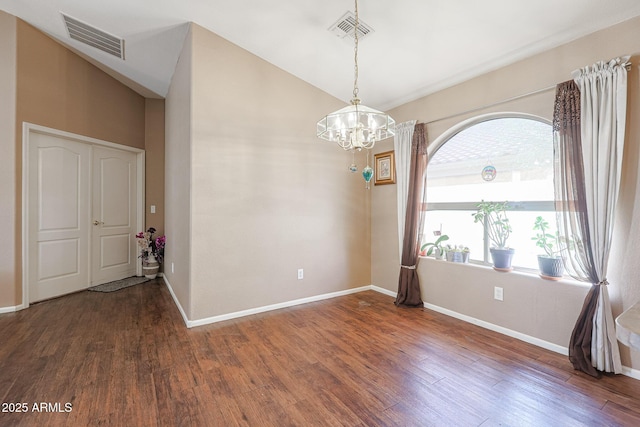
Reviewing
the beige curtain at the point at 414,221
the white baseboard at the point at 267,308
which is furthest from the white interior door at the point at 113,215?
the beige curtain at the point at 414,221

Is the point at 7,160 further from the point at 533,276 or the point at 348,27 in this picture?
the point at 533,276

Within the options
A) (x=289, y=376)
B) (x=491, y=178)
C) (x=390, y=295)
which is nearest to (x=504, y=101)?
(x=491, y=178)

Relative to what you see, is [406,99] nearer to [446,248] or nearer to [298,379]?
[446,248]

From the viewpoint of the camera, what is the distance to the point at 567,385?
193 cm

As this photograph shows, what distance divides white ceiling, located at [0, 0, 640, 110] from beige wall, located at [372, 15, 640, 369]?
125 millimetres

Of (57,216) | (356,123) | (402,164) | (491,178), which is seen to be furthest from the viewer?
(57,216)

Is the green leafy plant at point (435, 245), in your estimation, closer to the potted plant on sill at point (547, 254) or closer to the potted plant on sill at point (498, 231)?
the potted plant on sill at point (498, 231)

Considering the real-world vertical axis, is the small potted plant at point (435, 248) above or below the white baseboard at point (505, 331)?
above

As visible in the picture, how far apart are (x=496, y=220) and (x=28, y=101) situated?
210 inches

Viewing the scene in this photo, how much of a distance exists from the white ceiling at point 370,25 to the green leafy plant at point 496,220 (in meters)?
1.36

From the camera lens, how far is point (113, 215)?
4.45 m

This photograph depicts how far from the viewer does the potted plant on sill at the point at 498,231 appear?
2.73 meters

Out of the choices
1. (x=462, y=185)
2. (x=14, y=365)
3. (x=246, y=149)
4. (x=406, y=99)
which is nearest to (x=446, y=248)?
(x=462, y=185)

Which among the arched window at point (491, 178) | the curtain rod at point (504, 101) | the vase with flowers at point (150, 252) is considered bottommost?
the vase with flowers at point (150, 252)
